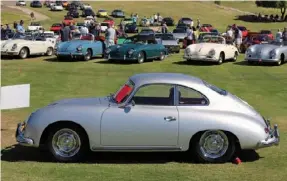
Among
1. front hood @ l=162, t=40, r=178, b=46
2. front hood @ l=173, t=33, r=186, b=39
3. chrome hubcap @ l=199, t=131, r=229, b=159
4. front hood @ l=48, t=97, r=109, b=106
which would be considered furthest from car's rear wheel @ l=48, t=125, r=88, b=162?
front hood @ l=173, t=33, r=186, b=39

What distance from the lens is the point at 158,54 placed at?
21.4 metres

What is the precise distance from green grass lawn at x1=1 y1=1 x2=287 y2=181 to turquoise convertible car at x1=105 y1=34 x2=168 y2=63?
0.38m

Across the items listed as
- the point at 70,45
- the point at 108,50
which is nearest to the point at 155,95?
the point at 108,50

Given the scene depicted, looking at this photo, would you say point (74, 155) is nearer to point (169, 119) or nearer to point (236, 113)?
point (169, 119)

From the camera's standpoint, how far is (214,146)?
7.26 metres

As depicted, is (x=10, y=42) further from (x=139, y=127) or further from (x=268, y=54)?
(x=139, y=127)

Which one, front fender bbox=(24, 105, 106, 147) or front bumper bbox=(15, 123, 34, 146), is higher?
front fender bbox=(24, 105, 106, 147)

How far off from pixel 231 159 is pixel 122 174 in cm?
173

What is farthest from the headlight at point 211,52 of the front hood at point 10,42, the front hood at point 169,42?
the front hood at point 10,42

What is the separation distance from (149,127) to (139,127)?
0.15 m

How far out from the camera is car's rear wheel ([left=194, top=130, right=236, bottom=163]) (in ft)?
23.7

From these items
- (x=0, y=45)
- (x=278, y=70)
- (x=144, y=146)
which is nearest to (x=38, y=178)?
(x=144, y=146)

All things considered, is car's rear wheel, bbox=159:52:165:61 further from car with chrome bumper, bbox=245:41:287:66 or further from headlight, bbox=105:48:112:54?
car with chrome bumper, bbox=245:41:287:66

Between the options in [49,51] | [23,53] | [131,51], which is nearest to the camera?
[131,51]
